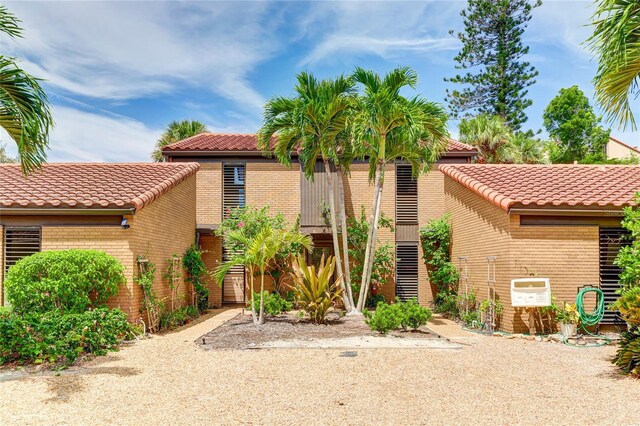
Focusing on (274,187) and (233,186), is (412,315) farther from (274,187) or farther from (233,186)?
(233,186)

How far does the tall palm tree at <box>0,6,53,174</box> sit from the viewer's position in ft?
23.7

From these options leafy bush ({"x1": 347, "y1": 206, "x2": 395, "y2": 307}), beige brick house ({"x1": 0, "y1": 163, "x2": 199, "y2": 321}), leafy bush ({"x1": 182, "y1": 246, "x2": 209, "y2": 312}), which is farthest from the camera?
leafy bush ({"x1": 347, "y1": 206, "x2": 395, "y2": 307})

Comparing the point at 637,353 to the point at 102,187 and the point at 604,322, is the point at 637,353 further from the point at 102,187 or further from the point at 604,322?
the point at 102,187

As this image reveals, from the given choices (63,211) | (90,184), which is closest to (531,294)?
(63,211)

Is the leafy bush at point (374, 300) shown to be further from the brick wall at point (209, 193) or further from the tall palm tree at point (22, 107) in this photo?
the tall palm tree at point (22, 107)

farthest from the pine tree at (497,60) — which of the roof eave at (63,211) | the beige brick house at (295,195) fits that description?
the roof eave at (63,211)

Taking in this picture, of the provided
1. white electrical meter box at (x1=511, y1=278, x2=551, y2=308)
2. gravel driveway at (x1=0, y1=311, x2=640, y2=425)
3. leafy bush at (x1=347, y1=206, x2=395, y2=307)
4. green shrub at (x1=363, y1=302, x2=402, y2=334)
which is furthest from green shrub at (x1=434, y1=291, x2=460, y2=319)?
gravel driveway at (x1=0, y1=311, x2=640, y2=425)

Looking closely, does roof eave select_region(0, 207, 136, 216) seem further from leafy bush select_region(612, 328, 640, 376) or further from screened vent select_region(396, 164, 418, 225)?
screened vent select_region(396, 164, 418, 225)

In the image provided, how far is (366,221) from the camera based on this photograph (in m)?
18.6

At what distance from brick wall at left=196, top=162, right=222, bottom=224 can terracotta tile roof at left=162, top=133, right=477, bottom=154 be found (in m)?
0.71

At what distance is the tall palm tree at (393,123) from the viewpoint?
1313 centimetres

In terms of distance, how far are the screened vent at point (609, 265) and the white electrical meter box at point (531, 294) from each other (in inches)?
71.6

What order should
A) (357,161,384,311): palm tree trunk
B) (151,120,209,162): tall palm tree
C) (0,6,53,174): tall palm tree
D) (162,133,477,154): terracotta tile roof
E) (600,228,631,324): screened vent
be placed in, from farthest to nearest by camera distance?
(151,120,209,162): tall palm tree, (162,133,477,154): terracotta tile roof, (357,161,384,311): palm tree trunk, (600,228,631,324): screened vent, (0,6,53,174): tall palm tree

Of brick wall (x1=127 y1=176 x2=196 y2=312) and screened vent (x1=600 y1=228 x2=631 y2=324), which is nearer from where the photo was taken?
brick wall (x1=127 y1=176 x2=196 y2=312)
